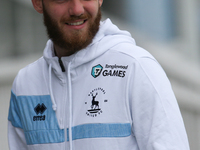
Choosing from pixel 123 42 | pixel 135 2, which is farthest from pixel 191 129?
pixel 123 42

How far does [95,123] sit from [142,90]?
341mm

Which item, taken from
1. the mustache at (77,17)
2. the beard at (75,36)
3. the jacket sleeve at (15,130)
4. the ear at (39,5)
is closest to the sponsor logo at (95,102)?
the beard at (75,36)

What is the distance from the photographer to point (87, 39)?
289 cm

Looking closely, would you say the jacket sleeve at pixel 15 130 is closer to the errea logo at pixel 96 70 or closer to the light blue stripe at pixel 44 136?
the light blue stripe at pixel 44 136

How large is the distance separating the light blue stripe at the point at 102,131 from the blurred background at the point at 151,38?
13.2 feet

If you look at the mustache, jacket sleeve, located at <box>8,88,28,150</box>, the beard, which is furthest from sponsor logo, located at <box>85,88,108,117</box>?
jacket sleeve, located at <box>8,88,28,150</box>

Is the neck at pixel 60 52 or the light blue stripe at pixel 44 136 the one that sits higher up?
the neck at pixel 60 52

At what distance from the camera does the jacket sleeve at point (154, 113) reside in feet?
8.31

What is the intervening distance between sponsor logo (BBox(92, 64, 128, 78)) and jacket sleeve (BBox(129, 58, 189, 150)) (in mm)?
80

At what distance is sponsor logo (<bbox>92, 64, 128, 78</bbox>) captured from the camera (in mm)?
2723

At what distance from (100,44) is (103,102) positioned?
0.40 meters

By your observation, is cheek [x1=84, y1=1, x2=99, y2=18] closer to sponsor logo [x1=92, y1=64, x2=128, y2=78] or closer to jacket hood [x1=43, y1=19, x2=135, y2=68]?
jacket hood [x1=43, y1=19, x2=135, y2=68]

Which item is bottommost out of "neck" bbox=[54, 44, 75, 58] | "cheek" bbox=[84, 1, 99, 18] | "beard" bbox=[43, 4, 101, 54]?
"neck" bbox=[54, 44, 75, 58]

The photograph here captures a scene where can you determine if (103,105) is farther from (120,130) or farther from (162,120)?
(162,120)
